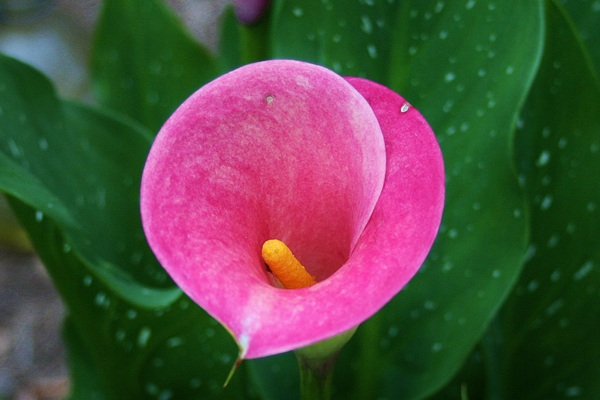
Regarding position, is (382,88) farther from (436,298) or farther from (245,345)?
(436,298)

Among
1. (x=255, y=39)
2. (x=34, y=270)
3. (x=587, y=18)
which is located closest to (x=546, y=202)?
(x=587, y=18)

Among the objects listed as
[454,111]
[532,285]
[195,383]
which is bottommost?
[195,383]

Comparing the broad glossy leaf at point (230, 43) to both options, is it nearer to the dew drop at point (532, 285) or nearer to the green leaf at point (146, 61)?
the green leaf at point (146, 61)

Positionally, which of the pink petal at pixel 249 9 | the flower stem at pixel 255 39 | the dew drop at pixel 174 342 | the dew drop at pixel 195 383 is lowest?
the dew drop at pixel 195 383

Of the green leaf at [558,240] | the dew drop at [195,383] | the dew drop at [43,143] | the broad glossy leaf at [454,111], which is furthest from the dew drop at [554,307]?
the dew drop at [43,143]

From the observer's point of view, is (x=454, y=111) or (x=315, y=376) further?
(x=454, y=111)

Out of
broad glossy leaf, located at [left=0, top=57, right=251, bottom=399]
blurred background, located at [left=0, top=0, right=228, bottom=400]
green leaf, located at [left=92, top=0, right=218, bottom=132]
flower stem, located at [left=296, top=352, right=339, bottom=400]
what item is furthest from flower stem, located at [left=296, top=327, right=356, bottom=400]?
blurred background, located at [left=0, top=0, right=228, bottom=400]

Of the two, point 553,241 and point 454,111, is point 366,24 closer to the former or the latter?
point 454,111
